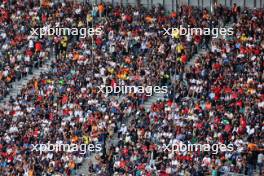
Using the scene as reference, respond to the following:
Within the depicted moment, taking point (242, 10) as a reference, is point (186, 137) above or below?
below

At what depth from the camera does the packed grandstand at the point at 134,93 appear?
216ft

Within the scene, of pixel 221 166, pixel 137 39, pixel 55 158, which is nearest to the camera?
pixel 221 166

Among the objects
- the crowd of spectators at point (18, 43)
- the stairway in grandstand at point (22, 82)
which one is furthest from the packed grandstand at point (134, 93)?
the stairway in grandstand at point (22, 82)

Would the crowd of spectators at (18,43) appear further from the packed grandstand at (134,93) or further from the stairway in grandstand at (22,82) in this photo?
the stairway in grandstand at (22,82)

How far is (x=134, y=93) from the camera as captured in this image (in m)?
70.6

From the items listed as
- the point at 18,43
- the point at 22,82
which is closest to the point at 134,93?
the point at 22,82

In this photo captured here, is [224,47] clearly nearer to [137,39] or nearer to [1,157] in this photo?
[137,39]

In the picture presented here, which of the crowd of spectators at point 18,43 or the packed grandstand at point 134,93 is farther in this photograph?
the crowd of spectators at point 18,43

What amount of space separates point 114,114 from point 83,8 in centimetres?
1014

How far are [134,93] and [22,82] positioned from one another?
7.81 m

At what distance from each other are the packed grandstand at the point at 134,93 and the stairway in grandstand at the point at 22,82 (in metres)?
0.26

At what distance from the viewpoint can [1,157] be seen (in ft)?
229

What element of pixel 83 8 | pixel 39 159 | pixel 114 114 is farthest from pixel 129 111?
pixel 83 8

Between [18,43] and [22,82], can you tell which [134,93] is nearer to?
[22,82]
